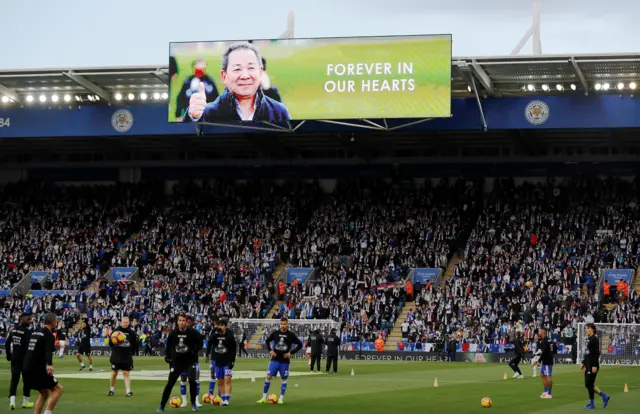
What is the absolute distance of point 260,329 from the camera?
5281cm

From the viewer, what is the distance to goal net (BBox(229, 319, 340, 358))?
52.2m

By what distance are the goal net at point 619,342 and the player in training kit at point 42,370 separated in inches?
1292

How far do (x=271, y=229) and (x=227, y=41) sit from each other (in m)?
14.4

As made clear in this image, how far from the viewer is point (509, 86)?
5556cm

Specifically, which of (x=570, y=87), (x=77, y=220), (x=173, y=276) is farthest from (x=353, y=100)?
(x=77, y=220)

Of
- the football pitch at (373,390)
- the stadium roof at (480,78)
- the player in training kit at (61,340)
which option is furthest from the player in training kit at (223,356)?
the stadium roof at (480,78)

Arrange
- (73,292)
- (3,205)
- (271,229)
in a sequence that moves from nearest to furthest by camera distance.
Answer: (73,292) → (271,229) → (3,205)

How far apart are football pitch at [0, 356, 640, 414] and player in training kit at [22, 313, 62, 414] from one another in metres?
3.56

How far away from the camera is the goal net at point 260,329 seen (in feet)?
171

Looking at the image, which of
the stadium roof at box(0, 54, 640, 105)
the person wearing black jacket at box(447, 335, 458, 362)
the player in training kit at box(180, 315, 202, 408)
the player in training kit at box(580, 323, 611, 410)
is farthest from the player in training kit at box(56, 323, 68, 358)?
the player in training kit at box(580, 323, 611, 410)

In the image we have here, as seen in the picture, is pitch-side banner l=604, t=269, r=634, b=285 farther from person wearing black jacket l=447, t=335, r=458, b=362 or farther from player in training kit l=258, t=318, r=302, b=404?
player in training kit l=258, t=318, r=302, b=404

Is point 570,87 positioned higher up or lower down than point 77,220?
higher up

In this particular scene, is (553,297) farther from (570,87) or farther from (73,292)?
(73,292)

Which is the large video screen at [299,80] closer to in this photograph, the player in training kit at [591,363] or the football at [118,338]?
the football at [118,338]
